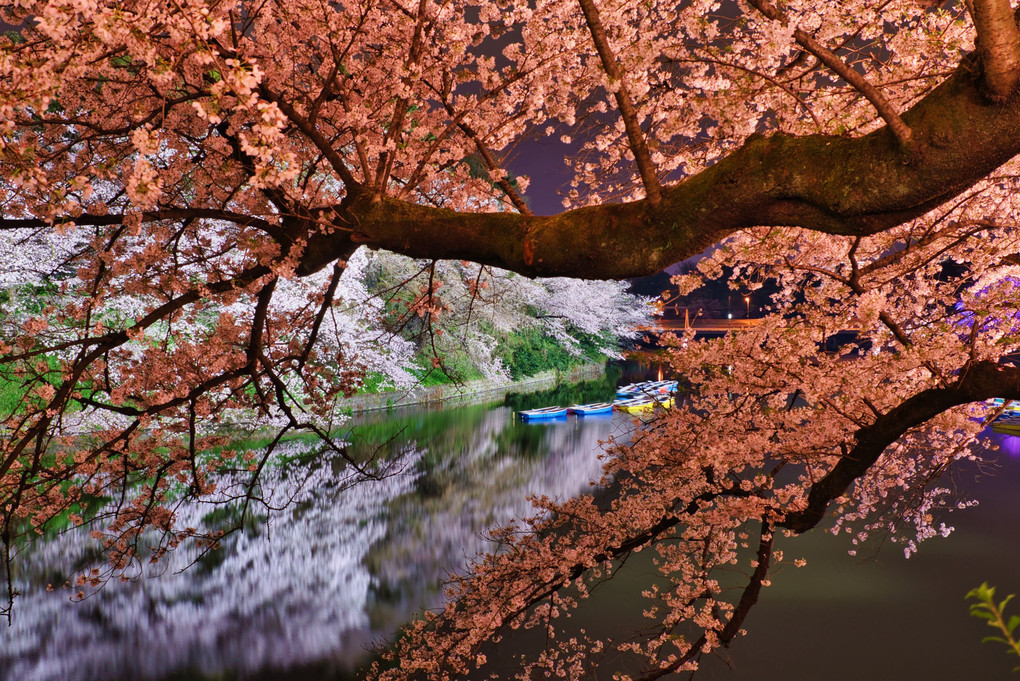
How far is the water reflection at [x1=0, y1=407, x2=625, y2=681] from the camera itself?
6.75 metres

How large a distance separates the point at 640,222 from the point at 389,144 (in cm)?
134

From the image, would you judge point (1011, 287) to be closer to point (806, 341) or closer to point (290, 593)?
point (806, 341)

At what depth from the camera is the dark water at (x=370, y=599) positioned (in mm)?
6746

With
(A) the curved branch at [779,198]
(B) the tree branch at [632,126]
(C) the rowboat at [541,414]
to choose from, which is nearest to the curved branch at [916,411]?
(A) the curved branch at [779,198]

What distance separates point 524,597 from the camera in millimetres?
4371

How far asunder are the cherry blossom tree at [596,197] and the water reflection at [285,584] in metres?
1.73

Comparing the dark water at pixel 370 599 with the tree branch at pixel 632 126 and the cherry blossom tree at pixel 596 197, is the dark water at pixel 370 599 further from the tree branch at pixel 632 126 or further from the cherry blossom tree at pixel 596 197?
the tree branch at pixel 632 126

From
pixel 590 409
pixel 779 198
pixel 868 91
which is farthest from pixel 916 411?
pixel 590 409

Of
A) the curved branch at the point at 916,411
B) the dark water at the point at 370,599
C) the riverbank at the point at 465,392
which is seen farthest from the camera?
the riverbank at the point at 465,392

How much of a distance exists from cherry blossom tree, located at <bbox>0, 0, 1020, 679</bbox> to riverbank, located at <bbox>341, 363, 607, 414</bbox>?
6.88 meters

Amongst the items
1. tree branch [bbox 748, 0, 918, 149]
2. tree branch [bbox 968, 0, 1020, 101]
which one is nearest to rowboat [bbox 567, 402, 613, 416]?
tree branch [bbox 748, 0, 918, 149]

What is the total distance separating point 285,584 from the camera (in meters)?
8.30

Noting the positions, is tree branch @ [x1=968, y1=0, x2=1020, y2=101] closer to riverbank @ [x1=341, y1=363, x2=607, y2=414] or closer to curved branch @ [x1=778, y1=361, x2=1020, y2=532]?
curved branch @ [x1=778, y1=361, x2=1020, y2=532]

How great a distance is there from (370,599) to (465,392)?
1093cm
